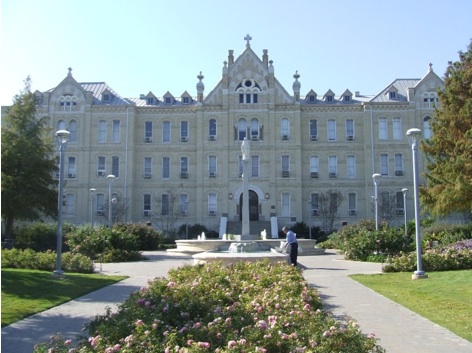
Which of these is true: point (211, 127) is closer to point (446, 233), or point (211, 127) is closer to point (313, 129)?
point (313, 129)

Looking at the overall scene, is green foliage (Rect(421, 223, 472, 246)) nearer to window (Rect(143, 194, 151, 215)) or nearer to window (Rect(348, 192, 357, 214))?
window (Rect(348, 192, 357, 214))

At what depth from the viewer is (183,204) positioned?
172ft

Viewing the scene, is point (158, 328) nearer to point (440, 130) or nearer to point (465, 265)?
point (465, 265)

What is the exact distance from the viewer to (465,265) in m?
19.8

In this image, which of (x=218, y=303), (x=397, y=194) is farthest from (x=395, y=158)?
(x=218, y=303)

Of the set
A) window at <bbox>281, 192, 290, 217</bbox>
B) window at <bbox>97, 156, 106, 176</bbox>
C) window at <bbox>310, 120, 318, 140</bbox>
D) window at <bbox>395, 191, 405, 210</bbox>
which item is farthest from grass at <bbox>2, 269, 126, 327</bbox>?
window at <bbox>395, 191, 405, 210</bbox>

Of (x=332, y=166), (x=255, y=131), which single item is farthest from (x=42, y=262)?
(x=332, y=166)

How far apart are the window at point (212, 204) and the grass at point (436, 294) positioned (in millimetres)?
33570

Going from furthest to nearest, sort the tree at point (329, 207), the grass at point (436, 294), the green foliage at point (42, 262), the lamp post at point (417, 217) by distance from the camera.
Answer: the tree at point (329, 207)
the green foliage at point (42, 262)
the lamp post at point (417, 217)
the grass at point (436, 294)

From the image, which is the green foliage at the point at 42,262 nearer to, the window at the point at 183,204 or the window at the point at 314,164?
the window at the point at 183,204

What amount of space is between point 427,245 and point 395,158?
27.2 m

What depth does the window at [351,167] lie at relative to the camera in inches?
2083

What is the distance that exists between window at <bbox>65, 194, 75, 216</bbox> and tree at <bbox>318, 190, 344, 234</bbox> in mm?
25194

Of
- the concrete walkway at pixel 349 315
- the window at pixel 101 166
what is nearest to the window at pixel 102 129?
the window at pixel 101 166
